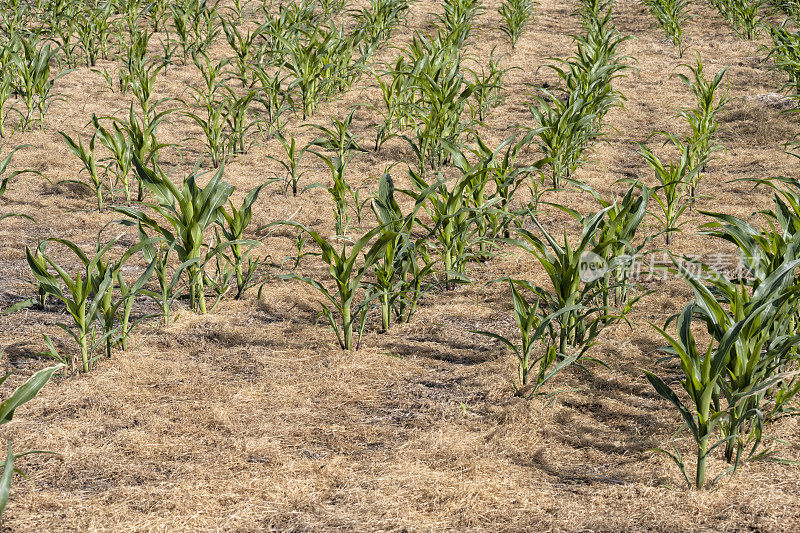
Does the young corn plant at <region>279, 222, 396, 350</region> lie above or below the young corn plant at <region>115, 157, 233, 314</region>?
below

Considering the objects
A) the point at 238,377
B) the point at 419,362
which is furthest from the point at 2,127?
the point at 419,362

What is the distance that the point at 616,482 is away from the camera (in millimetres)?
2154

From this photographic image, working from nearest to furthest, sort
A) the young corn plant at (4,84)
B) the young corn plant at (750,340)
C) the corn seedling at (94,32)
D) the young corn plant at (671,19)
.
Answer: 1. the young corn plant at (750,340)
2. the young corn plant at (4,84)
3. the corn seedling at (94,32)
4. the young corn plant at (671,19)

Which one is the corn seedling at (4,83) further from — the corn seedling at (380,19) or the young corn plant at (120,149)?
the corn seedling at (380,19)

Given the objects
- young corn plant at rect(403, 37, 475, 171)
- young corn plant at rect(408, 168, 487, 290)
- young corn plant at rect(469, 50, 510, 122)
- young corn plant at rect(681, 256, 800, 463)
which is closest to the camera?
young corn plant at rect(681, 256, 800, 463)

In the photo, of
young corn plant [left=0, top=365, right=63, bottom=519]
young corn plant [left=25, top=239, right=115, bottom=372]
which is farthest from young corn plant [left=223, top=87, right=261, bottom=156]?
young corn plant [left=0, top=365, right=63, bottom=519]

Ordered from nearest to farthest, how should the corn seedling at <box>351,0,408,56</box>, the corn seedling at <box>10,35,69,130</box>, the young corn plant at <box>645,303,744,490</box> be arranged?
the young corn plant at <box>645,303,744,490</box>
the corn seedling at <box>10,35,69,130</box>
the corn seedling at <box>351,0,408,56</box>

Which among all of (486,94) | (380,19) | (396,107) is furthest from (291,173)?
(380,19)

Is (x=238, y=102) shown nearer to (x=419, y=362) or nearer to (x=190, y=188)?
(x=190, y=188)

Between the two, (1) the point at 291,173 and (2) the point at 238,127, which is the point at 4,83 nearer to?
(2) the point at 238,127

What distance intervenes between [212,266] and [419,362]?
127 cm

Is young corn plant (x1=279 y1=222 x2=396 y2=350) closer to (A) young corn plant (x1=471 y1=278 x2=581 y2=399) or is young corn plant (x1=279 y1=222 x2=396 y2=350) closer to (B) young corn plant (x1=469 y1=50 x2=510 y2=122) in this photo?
(A) young corn plant (x1=471 y1=278 x2=581 y2=399)

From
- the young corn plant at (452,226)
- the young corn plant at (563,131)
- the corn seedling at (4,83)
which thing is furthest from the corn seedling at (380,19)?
the young corn plant at (452,226)

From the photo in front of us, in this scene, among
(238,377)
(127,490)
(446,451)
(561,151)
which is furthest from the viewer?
(561,151)
